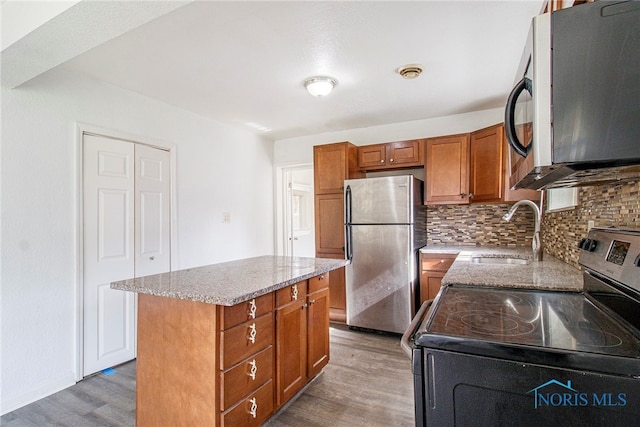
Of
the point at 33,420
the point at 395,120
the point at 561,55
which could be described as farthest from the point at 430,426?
the point at 395,120

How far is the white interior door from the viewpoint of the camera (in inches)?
101

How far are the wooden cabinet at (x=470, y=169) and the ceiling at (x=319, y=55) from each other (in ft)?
1.20

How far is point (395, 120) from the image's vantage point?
3.81 metres

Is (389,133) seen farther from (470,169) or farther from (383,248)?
(383,248)

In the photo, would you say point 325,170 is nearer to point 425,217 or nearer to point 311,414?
point 425,217

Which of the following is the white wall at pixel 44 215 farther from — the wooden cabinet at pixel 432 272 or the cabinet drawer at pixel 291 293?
the wooden cabinet at pixel 432 272

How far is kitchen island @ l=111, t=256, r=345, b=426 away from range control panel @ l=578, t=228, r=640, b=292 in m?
1.35

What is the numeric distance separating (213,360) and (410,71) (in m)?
2.33

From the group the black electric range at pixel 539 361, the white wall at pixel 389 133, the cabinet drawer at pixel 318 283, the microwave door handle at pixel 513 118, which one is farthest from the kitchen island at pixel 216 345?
the white wall at pixel 389 133

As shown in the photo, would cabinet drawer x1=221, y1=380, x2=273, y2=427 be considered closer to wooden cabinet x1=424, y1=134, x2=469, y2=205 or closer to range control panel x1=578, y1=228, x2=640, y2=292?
range control panel x1=578, y1=228, x2=640, y2=292

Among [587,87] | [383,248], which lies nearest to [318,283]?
[383,248]

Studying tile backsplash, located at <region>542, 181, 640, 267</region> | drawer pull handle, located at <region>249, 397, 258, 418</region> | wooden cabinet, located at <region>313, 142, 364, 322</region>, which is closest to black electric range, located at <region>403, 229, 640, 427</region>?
tile backsplash, located at <region>542, 181, 640, 267</region>

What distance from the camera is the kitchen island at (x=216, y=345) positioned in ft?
5.03

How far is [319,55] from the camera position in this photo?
7.43 ft
